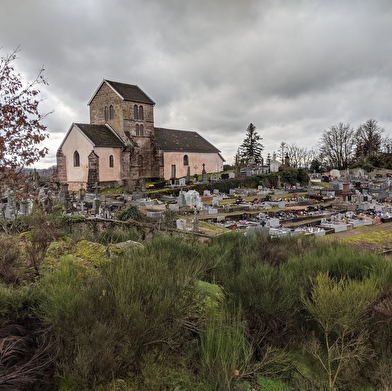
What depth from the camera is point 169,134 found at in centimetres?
3894

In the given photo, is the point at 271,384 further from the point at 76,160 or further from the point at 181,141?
the point at 181,141

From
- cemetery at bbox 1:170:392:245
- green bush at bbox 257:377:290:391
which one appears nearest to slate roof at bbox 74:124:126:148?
cemetery at bbox 1:170:392:245

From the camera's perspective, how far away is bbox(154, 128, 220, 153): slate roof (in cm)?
3647

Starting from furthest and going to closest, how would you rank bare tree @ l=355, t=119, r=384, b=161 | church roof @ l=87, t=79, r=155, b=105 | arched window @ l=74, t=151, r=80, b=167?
bare tree @ l=355, t=119, r=384, b=161 → church roof @ l=87, t=79, r=155, b=105 → arched window @ l=74, t=151, r=80, b=167

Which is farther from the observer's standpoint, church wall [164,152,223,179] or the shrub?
church wall [164,152,223,179]

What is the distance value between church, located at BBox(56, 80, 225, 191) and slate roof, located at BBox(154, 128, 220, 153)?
162 mm

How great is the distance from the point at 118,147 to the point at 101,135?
2.00 metres

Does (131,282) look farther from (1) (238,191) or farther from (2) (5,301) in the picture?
(1) (238,191)

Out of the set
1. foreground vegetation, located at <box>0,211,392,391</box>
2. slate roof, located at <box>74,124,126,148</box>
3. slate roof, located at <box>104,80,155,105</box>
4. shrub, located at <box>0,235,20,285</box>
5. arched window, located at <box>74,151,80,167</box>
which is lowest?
foreground vegetation, located at <box>0,211,392,391</box>

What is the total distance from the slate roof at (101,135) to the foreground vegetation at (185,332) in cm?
2773

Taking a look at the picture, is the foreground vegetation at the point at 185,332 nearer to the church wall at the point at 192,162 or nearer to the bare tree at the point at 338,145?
the church wall at the point at 192,162

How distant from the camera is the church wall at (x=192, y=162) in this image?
36131mm

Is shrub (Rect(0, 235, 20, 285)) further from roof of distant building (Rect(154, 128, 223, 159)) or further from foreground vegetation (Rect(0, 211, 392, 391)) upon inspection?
roof of distant building (Rect(154, 128, 223, 159))

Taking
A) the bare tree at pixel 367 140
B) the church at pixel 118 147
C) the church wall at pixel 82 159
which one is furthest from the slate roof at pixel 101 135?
the bare tree at pixel 367 140
